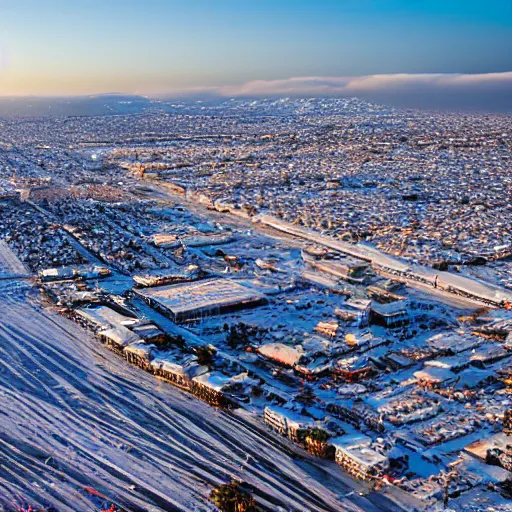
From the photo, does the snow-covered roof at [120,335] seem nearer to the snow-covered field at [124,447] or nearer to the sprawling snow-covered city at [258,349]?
the sprawling snow-covered city at [258,349]

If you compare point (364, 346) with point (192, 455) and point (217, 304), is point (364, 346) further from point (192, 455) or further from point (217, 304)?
point (192, 455)

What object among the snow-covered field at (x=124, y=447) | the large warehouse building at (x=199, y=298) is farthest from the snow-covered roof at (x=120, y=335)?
the large warehouse building at (x=199, y=298)

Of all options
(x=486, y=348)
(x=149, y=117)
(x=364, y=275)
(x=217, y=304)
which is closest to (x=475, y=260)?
(x=364, y=275)

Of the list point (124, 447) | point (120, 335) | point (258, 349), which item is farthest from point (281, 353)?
point (124, 447)

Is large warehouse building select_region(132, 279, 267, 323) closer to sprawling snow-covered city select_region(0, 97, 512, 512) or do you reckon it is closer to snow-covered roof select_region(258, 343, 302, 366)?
sprawling snow-covered city select_region(0, 97, 512, 512)

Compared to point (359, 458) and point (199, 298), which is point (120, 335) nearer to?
point (199, 298)
